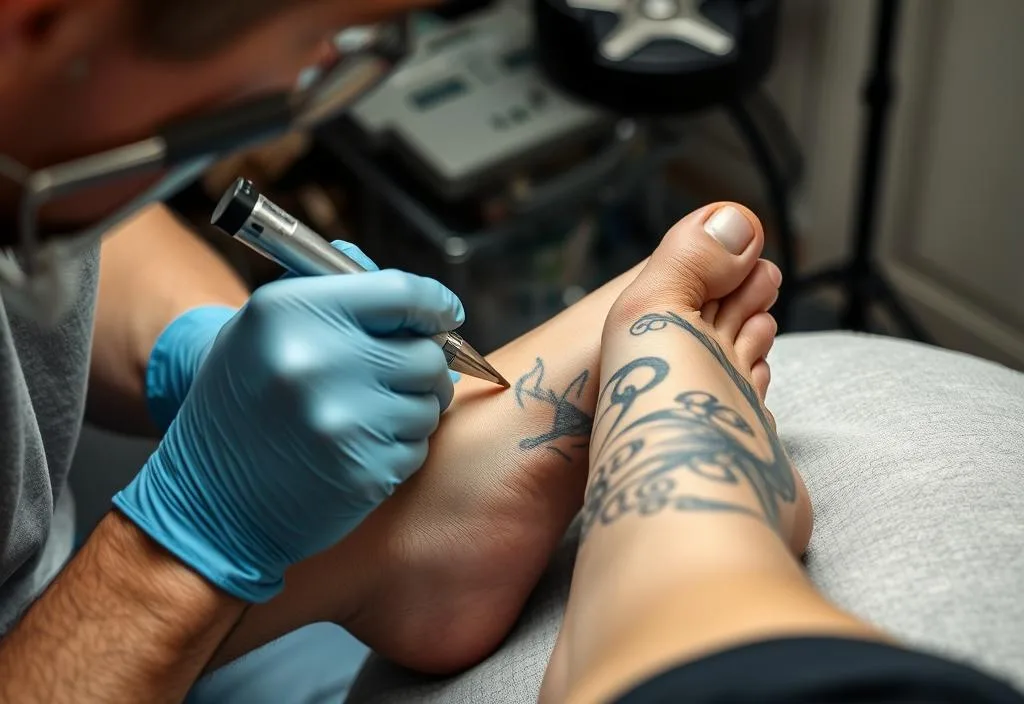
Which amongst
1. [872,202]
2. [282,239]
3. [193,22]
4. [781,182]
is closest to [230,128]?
[193,22]

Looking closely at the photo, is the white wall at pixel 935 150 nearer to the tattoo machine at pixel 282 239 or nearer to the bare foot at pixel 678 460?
the bare foot at pixel 678 460

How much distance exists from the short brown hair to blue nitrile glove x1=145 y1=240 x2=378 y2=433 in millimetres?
389

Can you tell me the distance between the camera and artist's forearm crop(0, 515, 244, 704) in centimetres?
71

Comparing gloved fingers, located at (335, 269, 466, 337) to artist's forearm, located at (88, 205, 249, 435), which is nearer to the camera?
gloved fingers, located at (335, 269, 466, 337)

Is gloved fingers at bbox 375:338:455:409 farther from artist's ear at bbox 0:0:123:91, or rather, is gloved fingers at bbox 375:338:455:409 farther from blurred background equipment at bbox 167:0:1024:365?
blurred background equipment at bbox 167:0:1024:365

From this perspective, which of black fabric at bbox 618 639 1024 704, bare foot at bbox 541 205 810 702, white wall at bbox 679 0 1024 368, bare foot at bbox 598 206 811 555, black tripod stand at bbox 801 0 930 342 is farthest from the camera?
white wall at bbox 679 0 1024 368

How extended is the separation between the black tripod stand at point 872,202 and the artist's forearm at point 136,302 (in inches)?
34.9

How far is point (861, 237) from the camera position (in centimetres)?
155

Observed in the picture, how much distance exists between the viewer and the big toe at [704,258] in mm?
846

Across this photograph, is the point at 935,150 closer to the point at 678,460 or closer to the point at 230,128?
the point at 678,460

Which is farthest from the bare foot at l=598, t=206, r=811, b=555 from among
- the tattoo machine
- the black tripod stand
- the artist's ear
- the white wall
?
the white wall

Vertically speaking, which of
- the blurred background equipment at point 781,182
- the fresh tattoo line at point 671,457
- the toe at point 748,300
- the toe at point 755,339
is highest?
the fresh tattoo line at point 671,457

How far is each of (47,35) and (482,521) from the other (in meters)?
0.49

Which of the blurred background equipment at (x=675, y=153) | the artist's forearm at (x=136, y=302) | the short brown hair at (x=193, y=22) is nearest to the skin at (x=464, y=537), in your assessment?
the artist's forearm at (x=136, y=302)
